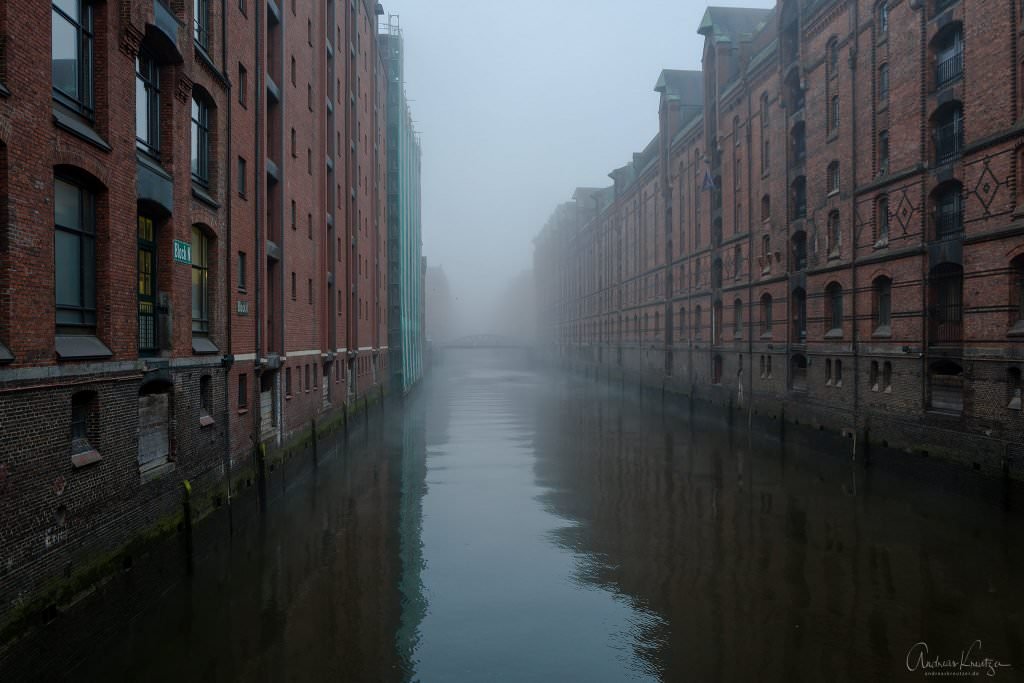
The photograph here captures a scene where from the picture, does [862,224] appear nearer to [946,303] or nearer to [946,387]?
[946,303]

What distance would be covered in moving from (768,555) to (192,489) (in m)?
9.77

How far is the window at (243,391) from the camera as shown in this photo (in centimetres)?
1580

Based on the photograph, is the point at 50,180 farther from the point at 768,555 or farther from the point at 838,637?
the point at 768,555

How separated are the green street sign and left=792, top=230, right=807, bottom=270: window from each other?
21074 mm

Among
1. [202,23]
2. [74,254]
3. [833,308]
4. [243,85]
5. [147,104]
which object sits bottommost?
[833,308]

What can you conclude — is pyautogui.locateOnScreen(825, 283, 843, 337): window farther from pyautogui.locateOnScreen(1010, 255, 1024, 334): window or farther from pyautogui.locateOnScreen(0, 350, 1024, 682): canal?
pyautogui.locateOnScreen(1010, 255, 1024, 334): window

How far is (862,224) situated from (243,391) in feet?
58.2

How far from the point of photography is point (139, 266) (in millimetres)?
11203

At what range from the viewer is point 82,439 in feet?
29.2

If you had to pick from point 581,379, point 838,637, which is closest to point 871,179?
point 838,637

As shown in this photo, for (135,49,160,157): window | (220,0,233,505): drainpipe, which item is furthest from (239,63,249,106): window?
(135,49,160,157): window

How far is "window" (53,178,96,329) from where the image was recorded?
28.7 feet

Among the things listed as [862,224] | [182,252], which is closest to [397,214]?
[862,224]

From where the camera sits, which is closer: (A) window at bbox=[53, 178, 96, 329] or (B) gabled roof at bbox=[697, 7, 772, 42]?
(A) window at bbox=[53, 178, 96, 329]
